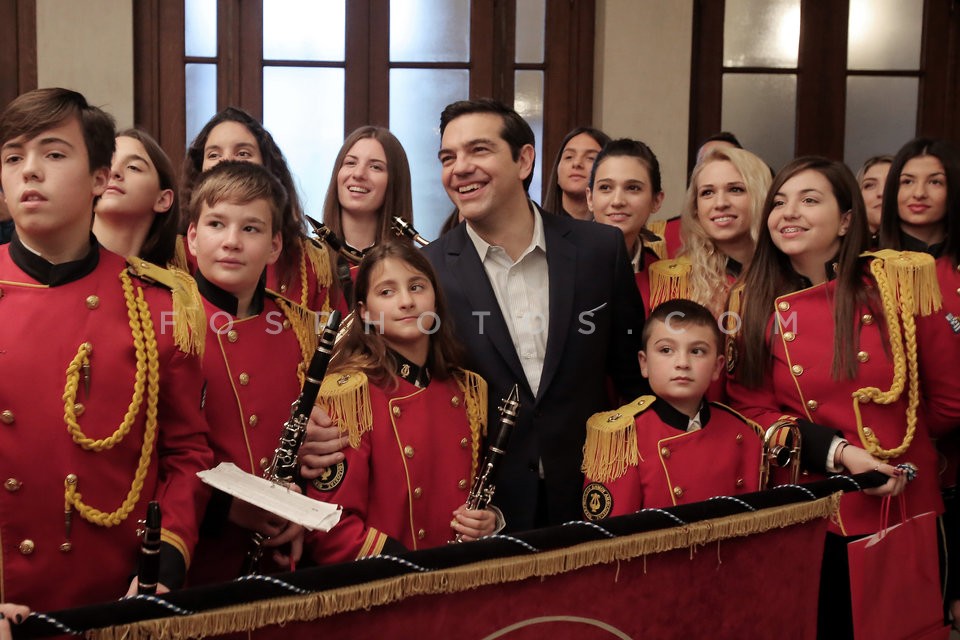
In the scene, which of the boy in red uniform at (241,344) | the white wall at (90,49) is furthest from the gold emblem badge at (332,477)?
the white wall at (90,49)

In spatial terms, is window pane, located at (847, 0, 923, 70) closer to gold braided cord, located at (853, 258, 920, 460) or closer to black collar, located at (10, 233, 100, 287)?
gold braided cord, located at (853, 258, 920, 460)

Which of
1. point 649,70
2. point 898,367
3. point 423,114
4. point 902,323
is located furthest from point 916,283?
point 423,114

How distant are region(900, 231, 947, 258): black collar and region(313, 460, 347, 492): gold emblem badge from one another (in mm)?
2142

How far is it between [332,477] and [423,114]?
339cm

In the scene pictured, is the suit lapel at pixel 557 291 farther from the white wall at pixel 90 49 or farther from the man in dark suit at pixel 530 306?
the white wall at pixel 90 49

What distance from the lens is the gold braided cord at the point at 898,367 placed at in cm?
237

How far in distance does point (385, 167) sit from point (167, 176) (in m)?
0.82

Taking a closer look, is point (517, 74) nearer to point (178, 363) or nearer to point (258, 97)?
point (258, 97)

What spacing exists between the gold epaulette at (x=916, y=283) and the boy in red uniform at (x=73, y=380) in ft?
5.38

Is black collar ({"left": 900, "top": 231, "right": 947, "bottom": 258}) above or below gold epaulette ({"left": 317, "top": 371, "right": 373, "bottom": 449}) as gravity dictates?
above

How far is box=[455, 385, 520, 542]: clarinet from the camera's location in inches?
79.4

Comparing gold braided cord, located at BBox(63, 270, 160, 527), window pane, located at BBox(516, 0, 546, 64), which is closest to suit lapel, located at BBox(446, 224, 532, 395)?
gold braided cord, located at BBox(63, 270, 160, 527)

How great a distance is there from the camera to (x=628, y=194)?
3146 millimetres

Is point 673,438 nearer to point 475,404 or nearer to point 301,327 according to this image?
point 475,404
